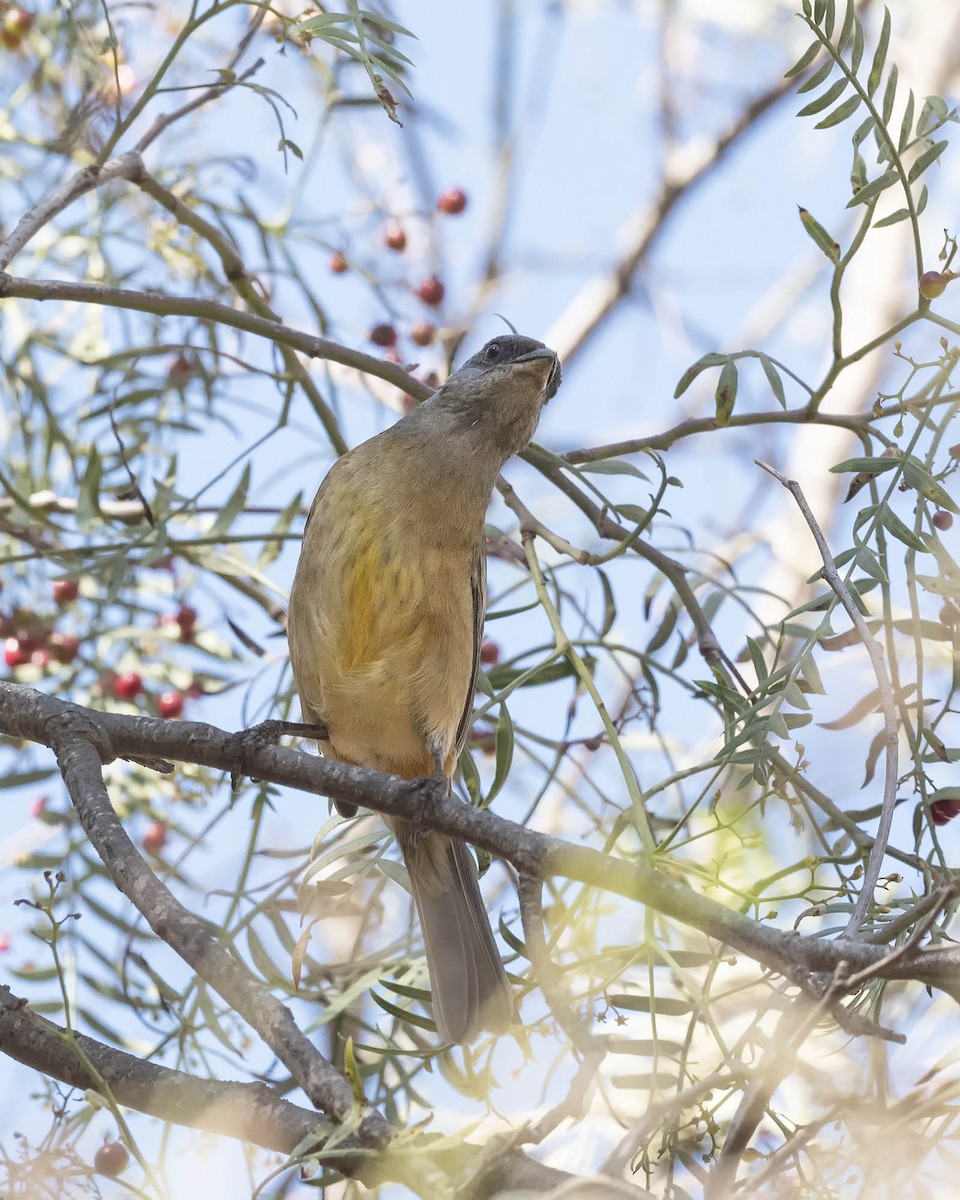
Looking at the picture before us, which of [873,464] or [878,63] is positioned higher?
[878,63]

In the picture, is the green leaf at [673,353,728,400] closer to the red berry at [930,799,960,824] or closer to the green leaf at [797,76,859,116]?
the green leaf at [797,76,859,116]

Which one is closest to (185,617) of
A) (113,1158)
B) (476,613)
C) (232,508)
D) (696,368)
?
(232,508)

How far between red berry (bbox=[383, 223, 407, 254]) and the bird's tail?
2100 mm

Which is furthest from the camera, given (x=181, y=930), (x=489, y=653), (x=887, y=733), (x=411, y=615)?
(x=489, y=653)

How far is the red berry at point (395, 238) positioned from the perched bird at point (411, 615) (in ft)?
3.44

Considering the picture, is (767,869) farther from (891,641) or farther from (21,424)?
(21,424)

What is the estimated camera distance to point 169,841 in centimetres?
415

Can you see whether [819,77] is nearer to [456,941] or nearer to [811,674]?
[811,674]

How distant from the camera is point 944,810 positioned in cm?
271

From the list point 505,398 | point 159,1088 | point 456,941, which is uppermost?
point 505,398

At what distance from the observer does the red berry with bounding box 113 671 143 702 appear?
12.8 feet

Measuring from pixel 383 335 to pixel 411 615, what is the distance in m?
1.09

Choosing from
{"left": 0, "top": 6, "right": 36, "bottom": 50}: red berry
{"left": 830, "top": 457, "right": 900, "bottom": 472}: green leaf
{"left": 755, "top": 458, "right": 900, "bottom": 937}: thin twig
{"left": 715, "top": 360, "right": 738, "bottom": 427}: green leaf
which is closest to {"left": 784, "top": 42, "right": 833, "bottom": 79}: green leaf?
{"left": 715, "top": 360, "right": 738, "bottom": 427}: green leaf

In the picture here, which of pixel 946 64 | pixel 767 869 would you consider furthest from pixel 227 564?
pixel 946 64
